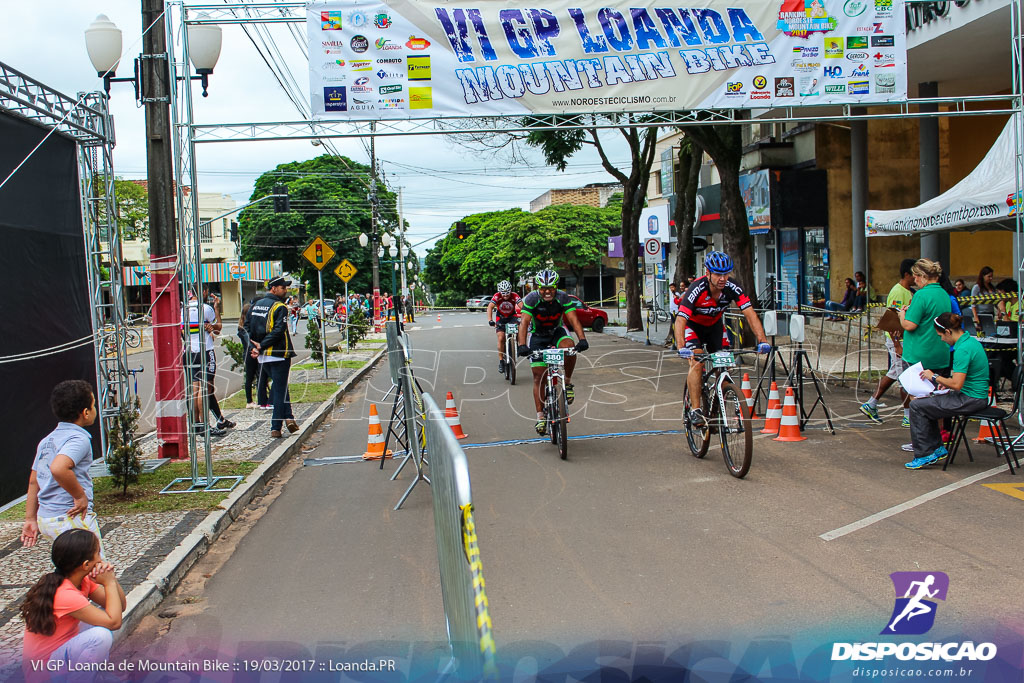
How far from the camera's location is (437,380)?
1795 centimetres

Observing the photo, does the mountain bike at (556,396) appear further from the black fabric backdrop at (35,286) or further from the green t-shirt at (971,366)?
the black fabric backdrop at (35,286)

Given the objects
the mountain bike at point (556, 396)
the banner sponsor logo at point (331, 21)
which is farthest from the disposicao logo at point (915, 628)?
the banner sponsor logo at point (331, 21)

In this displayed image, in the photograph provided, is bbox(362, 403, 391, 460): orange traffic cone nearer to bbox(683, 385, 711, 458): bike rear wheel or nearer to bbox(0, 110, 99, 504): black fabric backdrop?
bbox(0, 110, 99, 504): black fabric backdrop

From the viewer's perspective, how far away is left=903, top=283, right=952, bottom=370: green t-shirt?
8891 mm

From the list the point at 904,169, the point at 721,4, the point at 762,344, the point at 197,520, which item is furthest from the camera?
the point at 904,169

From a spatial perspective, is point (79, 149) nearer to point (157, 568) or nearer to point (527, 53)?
point (527, 53)

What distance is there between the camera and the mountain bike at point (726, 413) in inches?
313

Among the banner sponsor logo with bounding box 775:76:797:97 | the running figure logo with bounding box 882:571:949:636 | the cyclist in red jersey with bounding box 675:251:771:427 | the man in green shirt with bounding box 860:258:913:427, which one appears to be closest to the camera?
the running figure logo with bounding box 882:571:949:636

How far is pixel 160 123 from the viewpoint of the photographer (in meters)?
9.29

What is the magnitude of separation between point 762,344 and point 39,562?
6104 mm

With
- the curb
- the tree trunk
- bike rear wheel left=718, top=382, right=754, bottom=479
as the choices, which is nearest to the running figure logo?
bike rear wheel left=718, top=382, right=754, bottom=479

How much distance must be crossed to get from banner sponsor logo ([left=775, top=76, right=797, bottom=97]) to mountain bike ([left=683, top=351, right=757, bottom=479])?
4102 mm

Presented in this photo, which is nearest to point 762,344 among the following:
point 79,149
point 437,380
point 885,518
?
point 885,518

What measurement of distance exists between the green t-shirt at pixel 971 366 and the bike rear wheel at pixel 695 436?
7.71 feet
